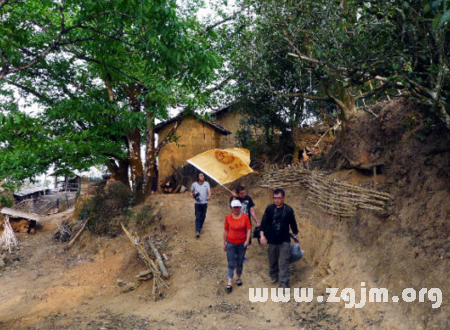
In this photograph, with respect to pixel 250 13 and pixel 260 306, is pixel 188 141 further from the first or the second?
pixel 260 306

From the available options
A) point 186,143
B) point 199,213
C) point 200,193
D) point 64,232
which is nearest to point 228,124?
point 186,143

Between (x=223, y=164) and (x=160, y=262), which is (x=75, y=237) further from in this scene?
(x=223, y=164)

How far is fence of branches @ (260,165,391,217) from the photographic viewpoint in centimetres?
698

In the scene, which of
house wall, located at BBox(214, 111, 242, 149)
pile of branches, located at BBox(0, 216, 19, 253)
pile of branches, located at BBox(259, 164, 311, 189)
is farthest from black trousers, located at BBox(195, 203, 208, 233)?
house wall, located at BBox(214, 111, 242, 149)

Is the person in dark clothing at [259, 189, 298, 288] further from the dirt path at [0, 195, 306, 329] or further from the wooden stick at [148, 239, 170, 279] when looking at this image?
the wooden stick at [148, 239, 170, 279]

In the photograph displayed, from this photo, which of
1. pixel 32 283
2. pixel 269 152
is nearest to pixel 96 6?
pixel 32 283

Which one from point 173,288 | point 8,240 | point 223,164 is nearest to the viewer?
point 173,288

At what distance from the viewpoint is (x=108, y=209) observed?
12648 mm

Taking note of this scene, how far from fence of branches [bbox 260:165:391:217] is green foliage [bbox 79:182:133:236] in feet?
19.4

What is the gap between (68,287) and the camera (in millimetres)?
9016

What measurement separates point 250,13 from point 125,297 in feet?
32.3

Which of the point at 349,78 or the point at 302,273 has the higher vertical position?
the point at 349,78

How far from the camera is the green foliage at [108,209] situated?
12.1 m

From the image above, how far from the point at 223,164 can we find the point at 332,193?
311 cm
